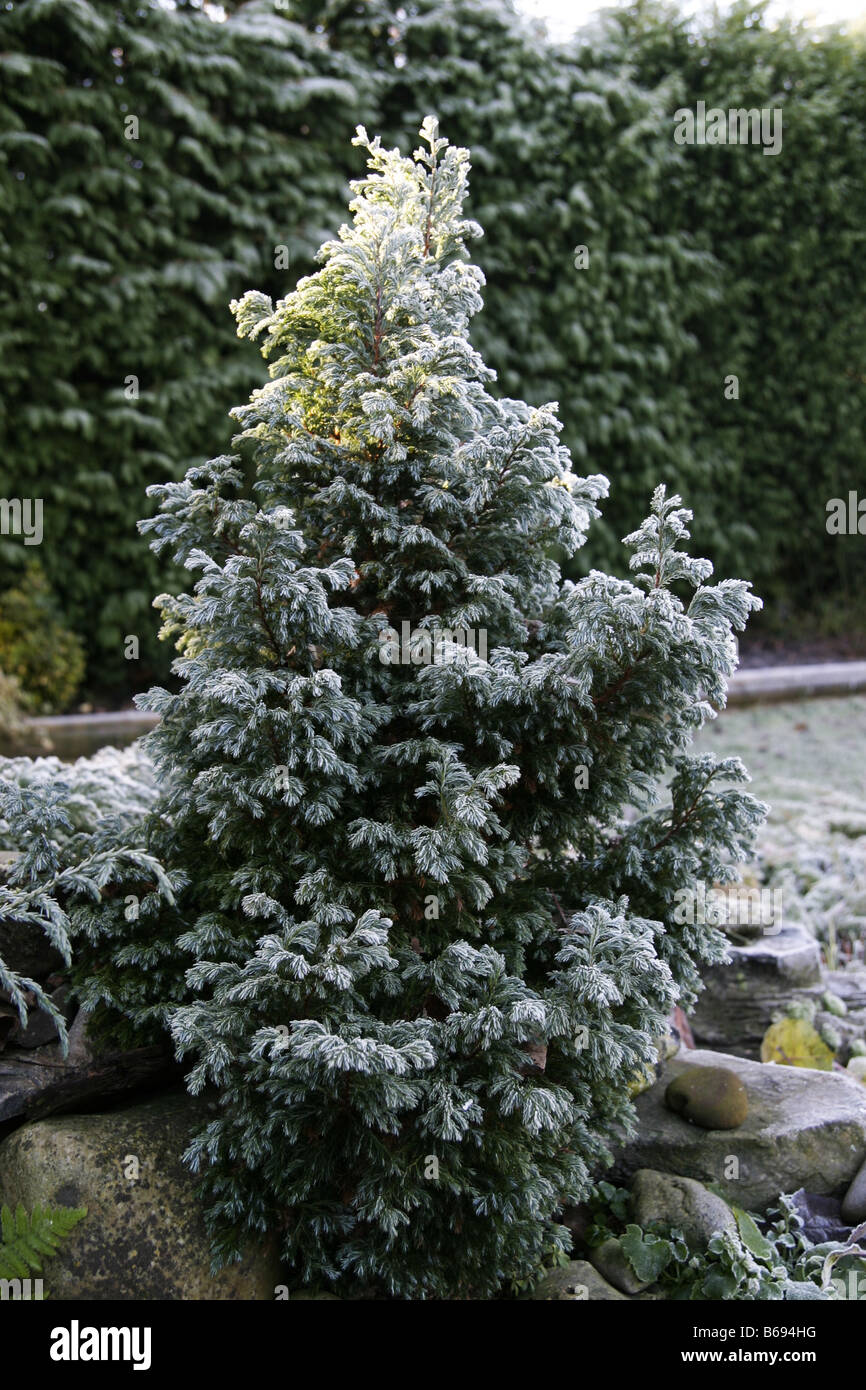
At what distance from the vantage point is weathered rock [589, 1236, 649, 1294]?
Answer: 238 cm

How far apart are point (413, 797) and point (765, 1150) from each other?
1331 millimetres

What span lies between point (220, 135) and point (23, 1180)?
562 cm

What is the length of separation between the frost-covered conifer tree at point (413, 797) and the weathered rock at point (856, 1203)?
66cm

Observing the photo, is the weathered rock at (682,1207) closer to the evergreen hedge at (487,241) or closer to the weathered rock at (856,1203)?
the weathered rock at (856,1203)

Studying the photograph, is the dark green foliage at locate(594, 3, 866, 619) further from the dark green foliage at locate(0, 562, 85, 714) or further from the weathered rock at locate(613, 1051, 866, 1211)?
the weathered rock at locate(613, 1051, 866, 1211)

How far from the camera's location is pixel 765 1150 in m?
2.69

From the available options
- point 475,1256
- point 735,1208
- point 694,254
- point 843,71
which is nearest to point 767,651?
point 694,254

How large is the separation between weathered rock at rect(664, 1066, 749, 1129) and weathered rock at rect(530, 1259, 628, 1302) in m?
0.53

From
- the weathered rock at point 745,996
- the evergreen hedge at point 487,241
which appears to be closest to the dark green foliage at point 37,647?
the evergreen hedge at point 487,241

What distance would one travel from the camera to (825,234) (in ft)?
25.0

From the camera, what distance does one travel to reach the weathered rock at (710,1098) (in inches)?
108

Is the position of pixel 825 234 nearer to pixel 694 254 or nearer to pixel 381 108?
pixel 694 254

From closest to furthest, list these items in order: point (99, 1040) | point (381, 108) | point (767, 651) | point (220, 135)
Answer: point (99, 1040) → point (220, 135) → point (381, 108) → point (767, 651)
